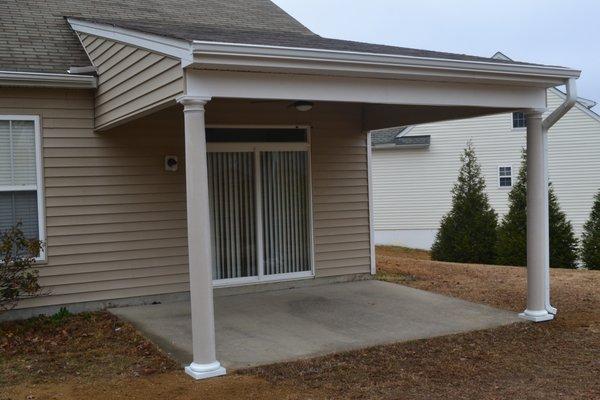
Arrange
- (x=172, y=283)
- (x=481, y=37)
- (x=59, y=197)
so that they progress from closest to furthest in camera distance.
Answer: (x=59, y=197) < (x=172, y=283) < (x=481, y=37)

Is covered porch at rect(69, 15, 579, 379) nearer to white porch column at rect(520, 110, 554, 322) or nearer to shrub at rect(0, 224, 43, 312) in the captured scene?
white porch column at rect(520, 110, 554, 322)

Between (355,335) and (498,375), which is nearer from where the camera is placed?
(498,375)

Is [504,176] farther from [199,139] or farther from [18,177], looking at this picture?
[199,139]

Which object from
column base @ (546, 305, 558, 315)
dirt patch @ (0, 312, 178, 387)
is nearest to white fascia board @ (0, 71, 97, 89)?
dirt patch @ (0, 312, 178, 387)

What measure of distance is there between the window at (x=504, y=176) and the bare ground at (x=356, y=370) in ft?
53.1

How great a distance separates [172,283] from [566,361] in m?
5.08

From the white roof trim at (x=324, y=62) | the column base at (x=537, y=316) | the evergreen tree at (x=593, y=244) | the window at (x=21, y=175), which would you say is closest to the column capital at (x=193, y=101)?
the white roof trim at (x=324, y=62)

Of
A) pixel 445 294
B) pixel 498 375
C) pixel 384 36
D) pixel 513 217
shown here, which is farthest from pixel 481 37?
pixel 498 375

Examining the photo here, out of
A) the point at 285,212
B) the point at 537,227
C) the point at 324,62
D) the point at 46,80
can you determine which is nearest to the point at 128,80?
the point at 46,80

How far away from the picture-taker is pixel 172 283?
9.08m

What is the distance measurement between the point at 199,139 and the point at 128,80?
1.76 m

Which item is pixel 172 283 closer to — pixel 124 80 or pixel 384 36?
pixel 124 80

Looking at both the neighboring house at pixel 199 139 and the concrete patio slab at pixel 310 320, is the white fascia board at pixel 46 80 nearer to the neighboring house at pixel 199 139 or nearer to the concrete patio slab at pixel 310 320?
the neighboring house at pixel 199 139

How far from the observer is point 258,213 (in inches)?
382
